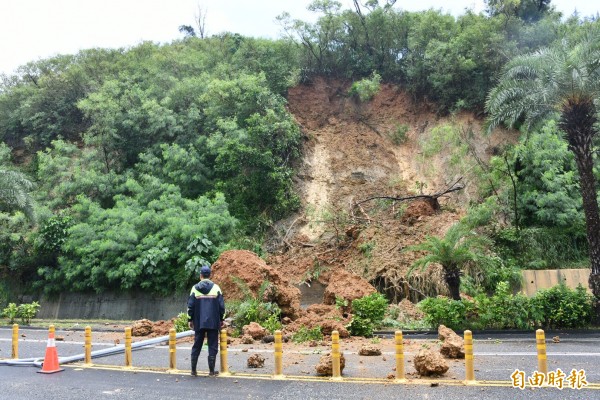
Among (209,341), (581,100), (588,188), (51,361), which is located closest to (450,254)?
(588,188)

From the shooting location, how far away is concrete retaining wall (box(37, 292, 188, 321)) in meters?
22.7

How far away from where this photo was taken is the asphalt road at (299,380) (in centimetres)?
754

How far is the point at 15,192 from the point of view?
78.4 feet

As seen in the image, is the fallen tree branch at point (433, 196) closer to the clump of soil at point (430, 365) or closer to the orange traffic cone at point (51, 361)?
the clump of soil at point (430, 365)

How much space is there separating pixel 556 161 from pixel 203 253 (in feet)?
51.1

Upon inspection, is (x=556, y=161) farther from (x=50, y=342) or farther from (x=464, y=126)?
(x=50, y=342)

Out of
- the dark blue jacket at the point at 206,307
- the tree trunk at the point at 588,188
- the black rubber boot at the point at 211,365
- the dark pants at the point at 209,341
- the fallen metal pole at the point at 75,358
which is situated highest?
the tree trunk at the point at 588,188

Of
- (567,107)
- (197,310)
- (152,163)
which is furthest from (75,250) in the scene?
(567,107)

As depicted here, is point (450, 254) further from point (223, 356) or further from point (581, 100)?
point (223, 356)

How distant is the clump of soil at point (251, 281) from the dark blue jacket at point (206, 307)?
6.84 m

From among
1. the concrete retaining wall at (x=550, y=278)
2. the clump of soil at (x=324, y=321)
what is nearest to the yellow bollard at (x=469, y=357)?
the clump of soil at (x=324, y=321)

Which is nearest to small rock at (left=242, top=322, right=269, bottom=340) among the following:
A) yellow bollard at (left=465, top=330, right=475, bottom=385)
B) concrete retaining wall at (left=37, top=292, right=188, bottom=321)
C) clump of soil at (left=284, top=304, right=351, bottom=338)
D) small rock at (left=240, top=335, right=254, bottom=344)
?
small rock at (left=240, top=335, right=254, bottom=344)

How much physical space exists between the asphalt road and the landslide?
7001 millimetres

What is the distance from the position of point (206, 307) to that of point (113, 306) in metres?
16.7
